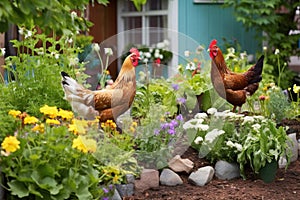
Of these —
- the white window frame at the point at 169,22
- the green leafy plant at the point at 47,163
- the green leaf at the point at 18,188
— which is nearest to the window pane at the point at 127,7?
the white window frame at the point at 169,22

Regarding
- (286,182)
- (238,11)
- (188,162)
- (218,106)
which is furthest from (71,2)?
(238,11)

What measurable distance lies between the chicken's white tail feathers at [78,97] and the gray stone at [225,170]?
99cm

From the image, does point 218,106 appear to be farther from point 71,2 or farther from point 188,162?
point 71,2

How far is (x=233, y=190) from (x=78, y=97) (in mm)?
1260

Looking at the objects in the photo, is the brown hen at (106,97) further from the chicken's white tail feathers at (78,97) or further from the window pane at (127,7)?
the window pane at (127,7)

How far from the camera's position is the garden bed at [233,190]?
417 centimetres

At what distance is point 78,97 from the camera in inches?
165

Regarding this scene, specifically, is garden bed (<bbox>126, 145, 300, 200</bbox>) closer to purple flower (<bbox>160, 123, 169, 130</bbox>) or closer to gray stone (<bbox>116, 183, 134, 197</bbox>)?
gray stone (<bbox>116, 183, 134, 197</bbox>)

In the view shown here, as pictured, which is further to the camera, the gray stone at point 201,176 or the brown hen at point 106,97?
the gray stone at point 201,176

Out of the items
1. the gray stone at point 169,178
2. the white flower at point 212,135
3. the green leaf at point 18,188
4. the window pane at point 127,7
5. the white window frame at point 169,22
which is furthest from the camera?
the window pane at point 127,7

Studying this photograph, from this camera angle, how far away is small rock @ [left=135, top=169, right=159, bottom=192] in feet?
13.7

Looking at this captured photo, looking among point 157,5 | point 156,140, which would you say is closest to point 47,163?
point 156,140

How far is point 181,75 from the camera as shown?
19.8ft

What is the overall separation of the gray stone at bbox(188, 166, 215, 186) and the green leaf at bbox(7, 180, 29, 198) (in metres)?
1.43
